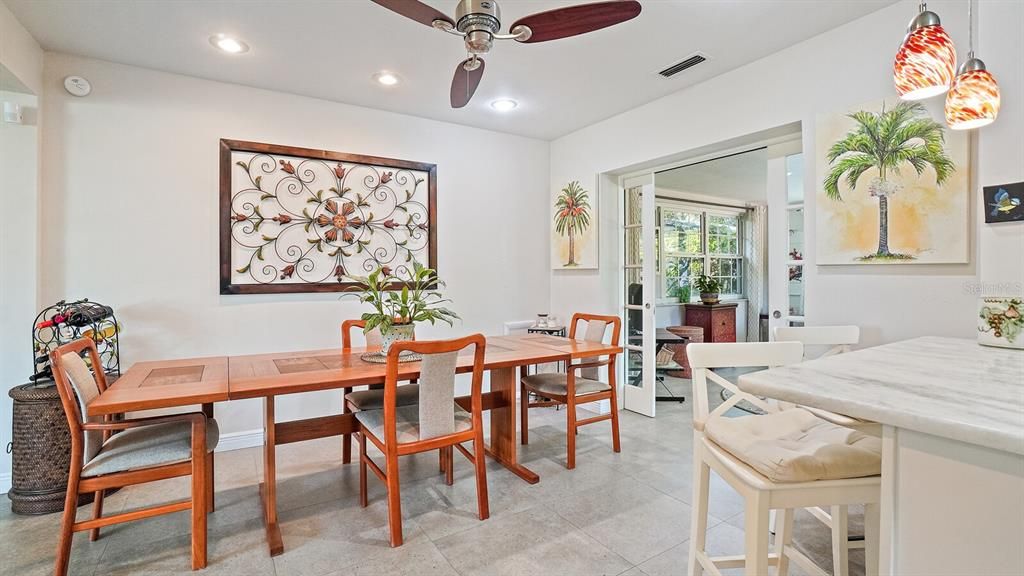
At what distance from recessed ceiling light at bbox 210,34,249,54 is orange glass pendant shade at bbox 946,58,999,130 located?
3.43 m

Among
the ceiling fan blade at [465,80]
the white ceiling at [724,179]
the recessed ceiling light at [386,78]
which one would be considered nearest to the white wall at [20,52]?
the recessed ceiling light at [386,78]

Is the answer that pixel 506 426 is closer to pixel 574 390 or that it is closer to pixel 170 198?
pixel 574 390

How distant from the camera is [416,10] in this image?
1.77 meters

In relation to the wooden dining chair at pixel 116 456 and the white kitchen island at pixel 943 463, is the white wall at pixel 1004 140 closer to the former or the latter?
the white kitchen island at pixel 943 463

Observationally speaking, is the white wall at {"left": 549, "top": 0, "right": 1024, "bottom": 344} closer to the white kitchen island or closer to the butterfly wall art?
the butterfly wall art

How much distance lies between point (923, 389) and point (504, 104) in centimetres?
329

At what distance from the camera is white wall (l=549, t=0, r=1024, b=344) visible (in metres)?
1.85

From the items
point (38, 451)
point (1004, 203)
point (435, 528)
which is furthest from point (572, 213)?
point (38, 451)

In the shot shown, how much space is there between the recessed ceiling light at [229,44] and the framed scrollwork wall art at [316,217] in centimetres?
69

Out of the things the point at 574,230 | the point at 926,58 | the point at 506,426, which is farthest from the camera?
the point at 574,230

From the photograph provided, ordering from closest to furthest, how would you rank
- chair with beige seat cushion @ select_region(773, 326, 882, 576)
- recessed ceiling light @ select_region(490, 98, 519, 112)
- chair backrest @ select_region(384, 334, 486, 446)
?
chair with beige seat cushion @ select_region(773, 326, 882, 576) < chair backrest @ select_region(384, 334, 486, 446) < recessed ceiling light @ select_region(490, 98, 519, 112)

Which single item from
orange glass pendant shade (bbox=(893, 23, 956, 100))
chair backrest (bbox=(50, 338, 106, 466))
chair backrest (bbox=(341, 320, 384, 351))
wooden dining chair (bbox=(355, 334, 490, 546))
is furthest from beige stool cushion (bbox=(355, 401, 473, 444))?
orange glass pendant shade (bbox=(893, 23, 956, 100))

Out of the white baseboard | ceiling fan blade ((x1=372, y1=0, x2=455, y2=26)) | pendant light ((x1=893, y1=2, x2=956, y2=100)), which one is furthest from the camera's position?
the white baseboard

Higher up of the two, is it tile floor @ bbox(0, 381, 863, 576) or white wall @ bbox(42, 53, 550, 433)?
white wall @ bbox(42, 53, 550, 433)
